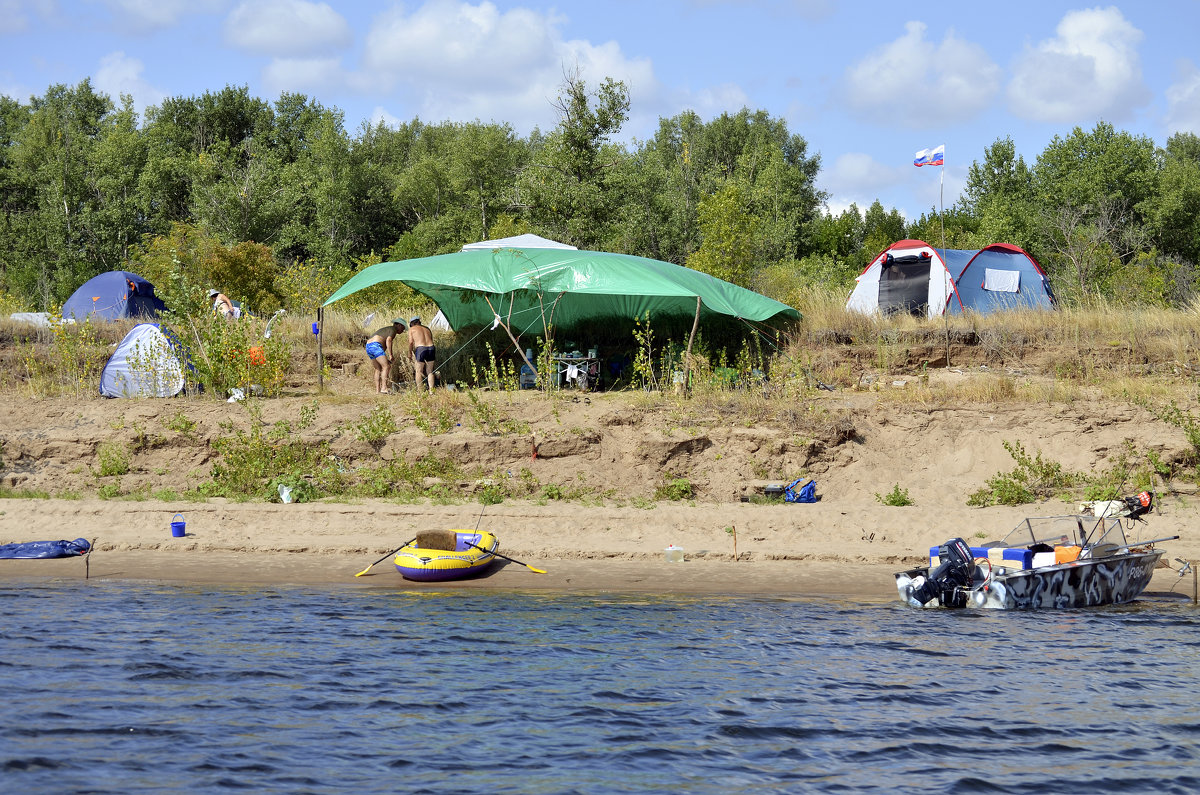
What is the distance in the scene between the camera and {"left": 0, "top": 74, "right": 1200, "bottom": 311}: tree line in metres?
38.1

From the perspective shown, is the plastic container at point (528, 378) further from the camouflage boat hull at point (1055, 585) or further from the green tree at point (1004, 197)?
the green tree at point (1004, 197)

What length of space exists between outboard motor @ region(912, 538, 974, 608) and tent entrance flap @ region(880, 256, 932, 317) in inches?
480

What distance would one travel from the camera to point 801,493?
14.1m

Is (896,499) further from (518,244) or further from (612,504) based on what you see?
(518,244)

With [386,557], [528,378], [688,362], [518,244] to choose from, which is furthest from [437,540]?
[518,244]

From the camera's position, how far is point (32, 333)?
827 inches

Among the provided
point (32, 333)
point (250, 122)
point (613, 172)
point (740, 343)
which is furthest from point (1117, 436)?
point (250, 122)

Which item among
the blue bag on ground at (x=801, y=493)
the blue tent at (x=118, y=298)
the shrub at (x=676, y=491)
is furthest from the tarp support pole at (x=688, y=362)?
the blue tent at (x=118, y=298)

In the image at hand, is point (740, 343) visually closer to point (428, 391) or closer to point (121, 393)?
point (428, 391)

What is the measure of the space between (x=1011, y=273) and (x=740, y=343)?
717cm

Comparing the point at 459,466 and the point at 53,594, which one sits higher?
the point at 459,466

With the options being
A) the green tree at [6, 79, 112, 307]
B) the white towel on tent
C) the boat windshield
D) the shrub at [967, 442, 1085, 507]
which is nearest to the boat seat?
the boat windshield

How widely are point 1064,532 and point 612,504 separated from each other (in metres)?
5.69

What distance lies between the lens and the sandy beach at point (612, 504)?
1191cm
